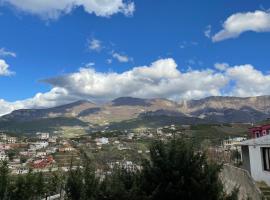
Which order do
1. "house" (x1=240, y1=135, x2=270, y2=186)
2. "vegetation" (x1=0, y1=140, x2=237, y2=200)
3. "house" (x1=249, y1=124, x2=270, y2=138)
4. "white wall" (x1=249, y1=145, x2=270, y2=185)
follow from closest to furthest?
"vegetation" (x1=0, y1=140, x2=237, y2=200) < "house" (x1=240, y1=135, x2=270, y2=186) < "white wall" (x1=249, y1=145, x2=270, y2=185) < "house" (x1=249, y1=124, x2=270, y2=138)

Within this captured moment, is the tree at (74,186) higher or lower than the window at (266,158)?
lower

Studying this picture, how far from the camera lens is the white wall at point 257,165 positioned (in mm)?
27552

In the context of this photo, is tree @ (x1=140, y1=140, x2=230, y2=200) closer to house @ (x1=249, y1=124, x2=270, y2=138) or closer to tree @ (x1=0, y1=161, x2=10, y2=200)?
tree @ (x1=0, y1=161, x2=10, y2=200)

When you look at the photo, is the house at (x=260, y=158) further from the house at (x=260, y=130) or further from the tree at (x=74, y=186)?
the tree at (x=74, y=186)

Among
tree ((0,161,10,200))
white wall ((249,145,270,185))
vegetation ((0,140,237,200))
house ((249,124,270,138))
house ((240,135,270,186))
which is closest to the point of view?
vegetation ((0,140,237,200))

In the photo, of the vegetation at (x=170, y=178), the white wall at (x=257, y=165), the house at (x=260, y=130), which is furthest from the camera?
the house at (x=260, y=130)

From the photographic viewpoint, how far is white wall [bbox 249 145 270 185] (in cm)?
2755

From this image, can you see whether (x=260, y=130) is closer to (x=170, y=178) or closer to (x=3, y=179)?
(x=3, y=179)

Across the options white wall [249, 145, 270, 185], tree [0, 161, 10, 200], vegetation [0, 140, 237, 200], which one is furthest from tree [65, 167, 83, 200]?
vegetation [0, 140, 237, 200]

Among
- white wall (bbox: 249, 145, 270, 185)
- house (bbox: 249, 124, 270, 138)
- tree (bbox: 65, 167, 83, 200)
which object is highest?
house (bbox: 249, 124, 270, 138)

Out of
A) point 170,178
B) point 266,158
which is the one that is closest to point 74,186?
point 266,158

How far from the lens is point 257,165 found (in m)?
28.4

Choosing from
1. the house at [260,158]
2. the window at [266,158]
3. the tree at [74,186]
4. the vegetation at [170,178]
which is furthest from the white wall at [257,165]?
the vegetation at [170,178]

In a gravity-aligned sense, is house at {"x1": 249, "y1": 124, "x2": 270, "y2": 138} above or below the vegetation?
above
